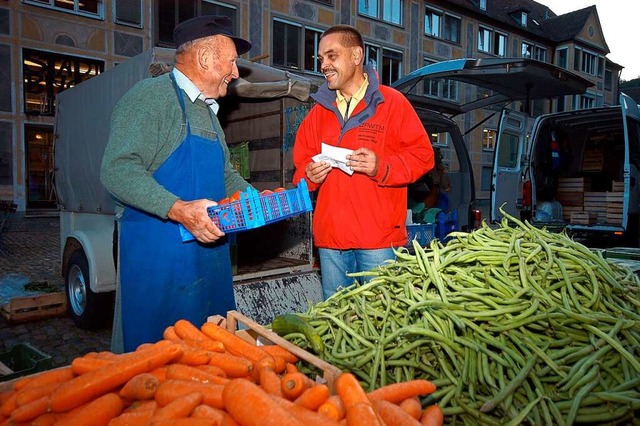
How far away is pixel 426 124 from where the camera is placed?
25.9 feet

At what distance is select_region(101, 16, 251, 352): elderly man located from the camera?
2348mm

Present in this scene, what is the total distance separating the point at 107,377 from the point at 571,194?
34.8 feet

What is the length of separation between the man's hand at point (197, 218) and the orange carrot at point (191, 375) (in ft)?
2.73

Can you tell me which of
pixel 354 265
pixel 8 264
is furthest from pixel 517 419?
pixel 8 264

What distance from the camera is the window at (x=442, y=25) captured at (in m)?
26.7

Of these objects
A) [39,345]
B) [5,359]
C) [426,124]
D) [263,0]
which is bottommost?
[39,345]

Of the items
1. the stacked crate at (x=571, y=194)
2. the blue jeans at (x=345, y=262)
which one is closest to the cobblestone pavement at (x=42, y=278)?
the blue jeans at (x=345, y=262)

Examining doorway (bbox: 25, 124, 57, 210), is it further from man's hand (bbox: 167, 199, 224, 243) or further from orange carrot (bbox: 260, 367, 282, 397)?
orange carrot (bbox: 260, 367, 282, 397)

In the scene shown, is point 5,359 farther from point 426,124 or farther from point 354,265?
point 426,124

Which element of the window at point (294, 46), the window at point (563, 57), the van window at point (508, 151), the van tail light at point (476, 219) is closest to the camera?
the van tail light at point (476, 219)

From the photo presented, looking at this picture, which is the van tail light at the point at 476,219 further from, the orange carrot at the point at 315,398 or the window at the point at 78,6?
the window at the point at 78,6

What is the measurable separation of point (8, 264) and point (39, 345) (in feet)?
16.1

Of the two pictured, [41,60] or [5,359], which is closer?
[5,359]

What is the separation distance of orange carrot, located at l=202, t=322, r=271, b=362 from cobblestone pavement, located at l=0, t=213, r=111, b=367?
2.77 m
